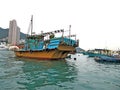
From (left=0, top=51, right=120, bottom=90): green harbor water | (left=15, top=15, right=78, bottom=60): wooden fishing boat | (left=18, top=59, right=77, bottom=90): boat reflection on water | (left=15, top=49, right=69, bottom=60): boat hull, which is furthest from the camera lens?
(left=15, top=49, right=69, bottom=60): boat hull

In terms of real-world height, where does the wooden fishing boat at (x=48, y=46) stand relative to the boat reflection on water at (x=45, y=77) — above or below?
above

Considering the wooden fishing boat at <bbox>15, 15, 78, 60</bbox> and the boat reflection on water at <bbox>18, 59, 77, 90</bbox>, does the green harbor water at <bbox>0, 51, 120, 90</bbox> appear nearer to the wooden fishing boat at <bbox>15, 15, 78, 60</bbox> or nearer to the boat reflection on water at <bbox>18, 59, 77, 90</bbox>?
the boat reflection on water at <bbox>18, 59, 77, 90</bbox>

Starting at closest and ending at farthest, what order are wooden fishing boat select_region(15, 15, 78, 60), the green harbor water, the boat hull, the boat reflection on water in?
the green harbor water
the boat reflection on water
wooden fishing boat select_region(15, 15, 78, 60)
the boat hull

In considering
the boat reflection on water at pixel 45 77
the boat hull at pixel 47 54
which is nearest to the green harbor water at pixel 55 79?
the boat reflection on water at pixel 45 77

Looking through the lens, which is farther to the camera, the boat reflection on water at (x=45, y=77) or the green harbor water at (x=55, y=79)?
the boat reflection on water at (x=45, y=77)

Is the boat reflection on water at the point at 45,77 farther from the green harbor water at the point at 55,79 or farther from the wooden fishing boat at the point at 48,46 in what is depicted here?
the wooden fishing boat at the point at 48,46

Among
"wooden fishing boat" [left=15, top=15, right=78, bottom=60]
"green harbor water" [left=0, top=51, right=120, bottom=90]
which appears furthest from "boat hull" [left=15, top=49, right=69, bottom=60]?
"green harbor water" [left=0, top=51, right=120, bottom=90]

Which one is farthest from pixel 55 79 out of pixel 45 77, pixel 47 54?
pixel 47 54

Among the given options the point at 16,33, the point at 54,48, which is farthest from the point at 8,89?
the point at 16,33

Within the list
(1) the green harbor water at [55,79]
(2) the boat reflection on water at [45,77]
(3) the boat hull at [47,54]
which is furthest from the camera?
(3) the boat hull at [47,54]

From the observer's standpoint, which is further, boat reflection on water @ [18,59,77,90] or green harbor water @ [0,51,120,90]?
boat reflection on water @ [18,59,77,90]

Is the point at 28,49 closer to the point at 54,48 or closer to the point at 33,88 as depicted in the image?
the point at 54,48

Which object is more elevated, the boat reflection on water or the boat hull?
the boat hull

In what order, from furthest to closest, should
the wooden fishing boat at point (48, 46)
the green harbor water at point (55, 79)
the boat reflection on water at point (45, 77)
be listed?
1. the wooden fishing boat at point (48, 46)
2. the boat reflection on water at point (45, 77)
3. the green harbor water at point (55, 79)
